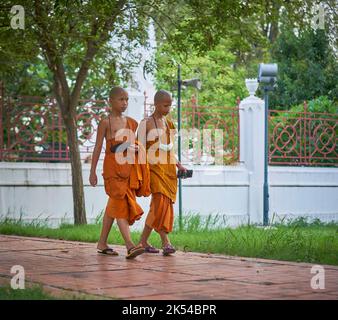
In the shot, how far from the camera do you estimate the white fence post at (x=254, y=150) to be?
1636 cm

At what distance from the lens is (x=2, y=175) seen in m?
13.5

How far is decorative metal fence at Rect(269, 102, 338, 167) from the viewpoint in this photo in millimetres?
17125

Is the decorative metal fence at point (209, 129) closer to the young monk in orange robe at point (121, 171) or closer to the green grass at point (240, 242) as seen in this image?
the green grass at point (240, 242)

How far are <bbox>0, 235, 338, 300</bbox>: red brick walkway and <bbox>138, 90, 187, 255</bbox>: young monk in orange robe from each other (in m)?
0.37

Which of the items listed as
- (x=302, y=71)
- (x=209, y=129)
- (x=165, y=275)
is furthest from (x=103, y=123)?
(x=302, y=71)

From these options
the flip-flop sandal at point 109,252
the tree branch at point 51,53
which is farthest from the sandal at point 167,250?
the tree branch at point 51,53

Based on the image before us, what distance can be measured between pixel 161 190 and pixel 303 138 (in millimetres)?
9632

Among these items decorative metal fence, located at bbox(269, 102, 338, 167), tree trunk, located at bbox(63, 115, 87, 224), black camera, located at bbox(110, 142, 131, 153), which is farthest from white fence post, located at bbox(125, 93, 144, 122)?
black camera, located at bbox(110, 142, 131, 153)

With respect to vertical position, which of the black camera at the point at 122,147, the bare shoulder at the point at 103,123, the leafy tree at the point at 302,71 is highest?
the leafy tree at the point at 302,71

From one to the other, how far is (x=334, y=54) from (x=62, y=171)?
7671 millimetres

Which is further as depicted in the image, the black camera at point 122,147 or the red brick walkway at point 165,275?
the black camera at point 122,147

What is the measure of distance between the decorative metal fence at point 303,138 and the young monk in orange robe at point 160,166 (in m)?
8.57

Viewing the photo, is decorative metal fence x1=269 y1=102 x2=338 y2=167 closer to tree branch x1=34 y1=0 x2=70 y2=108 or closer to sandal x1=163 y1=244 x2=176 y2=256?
tree branch x1=34 y1=0 x2=70 y2=108
